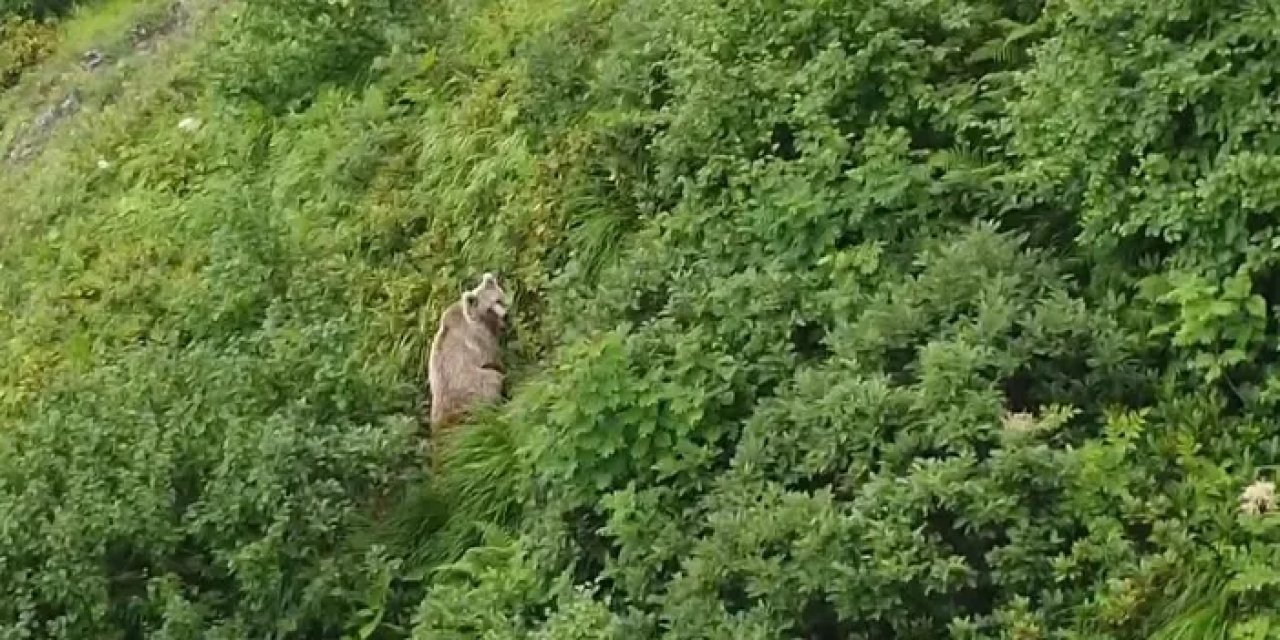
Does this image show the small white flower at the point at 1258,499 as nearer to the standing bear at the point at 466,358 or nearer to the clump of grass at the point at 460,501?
the clump of grass at the point at 460,501

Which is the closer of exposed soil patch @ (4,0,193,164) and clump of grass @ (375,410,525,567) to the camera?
clump of grass @ (375,410,525,567)

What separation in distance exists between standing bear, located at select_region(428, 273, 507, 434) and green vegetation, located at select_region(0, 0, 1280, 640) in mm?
169

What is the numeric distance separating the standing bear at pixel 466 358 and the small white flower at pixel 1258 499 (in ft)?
11.0

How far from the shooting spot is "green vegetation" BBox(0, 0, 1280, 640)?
4754 mm

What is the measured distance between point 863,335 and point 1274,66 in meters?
1.56

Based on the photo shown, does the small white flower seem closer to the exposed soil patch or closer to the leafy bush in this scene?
the exposed soil patch

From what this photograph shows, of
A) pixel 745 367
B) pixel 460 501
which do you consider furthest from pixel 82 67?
pixel 745 367

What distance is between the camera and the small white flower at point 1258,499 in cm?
450

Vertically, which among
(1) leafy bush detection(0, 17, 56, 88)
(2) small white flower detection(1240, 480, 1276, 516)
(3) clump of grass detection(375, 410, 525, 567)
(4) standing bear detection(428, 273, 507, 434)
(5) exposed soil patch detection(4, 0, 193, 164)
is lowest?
(1) leafy bush detection(0, 17, 56, 88)

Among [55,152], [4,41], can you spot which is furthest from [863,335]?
[4,41]

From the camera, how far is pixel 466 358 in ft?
23.1

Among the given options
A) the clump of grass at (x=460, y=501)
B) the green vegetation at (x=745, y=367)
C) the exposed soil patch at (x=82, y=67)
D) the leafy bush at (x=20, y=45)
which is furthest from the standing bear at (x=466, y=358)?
the leafy bush at (x=20, y=45)

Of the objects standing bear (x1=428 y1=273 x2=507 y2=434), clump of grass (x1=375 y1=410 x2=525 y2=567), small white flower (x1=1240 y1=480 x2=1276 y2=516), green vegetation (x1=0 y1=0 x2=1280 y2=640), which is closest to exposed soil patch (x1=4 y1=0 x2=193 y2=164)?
green vegetation (x1=0 y1=0 x2=1280 y2=640)

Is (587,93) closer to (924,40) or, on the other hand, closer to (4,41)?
(924,40)
